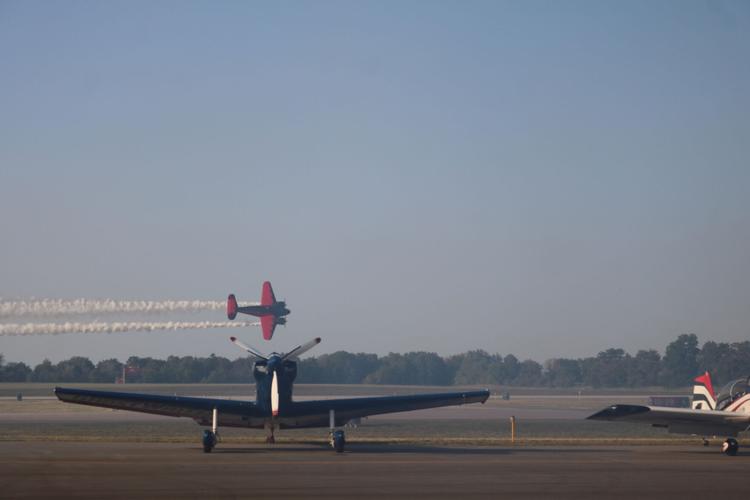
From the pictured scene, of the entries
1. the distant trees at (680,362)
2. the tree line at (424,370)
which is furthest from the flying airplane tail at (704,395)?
the distant trees at (680,362)

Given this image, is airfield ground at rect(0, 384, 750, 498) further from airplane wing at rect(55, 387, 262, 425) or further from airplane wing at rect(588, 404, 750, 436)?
airplane wing at rect(55, 387, 262, 425)

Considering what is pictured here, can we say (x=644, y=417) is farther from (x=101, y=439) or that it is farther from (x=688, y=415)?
(x=101, y=439)

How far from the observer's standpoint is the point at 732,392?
2980cm

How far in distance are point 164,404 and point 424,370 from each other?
92.3 m

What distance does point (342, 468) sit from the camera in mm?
22219

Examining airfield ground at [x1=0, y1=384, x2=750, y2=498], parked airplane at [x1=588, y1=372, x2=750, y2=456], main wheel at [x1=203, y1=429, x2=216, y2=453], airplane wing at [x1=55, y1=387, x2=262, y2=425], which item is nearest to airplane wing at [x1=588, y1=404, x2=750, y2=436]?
parked airplane at [x1=588, y1=372, x2=750, y2=456]

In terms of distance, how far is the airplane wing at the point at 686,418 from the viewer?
2730 cm

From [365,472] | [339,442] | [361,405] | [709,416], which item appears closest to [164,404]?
[339,442]

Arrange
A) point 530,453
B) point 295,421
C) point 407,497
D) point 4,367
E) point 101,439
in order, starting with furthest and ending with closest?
point 4,367, point 101,439, point 295,421, point 530,453, point 407,497

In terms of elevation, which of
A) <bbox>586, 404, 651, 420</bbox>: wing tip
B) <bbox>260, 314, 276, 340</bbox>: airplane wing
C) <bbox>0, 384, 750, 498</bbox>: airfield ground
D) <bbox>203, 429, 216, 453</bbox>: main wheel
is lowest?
<bbox>0, 384, 750, 498</bbox>: airfield ground

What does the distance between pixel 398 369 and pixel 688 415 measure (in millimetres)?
86133

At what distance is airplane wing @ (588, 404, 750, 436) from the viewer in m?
27.3

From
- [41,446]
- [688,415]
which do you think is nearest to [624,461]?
[688,415]

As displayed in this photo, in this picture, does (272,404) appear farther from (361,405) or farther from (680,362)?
(680,362)
